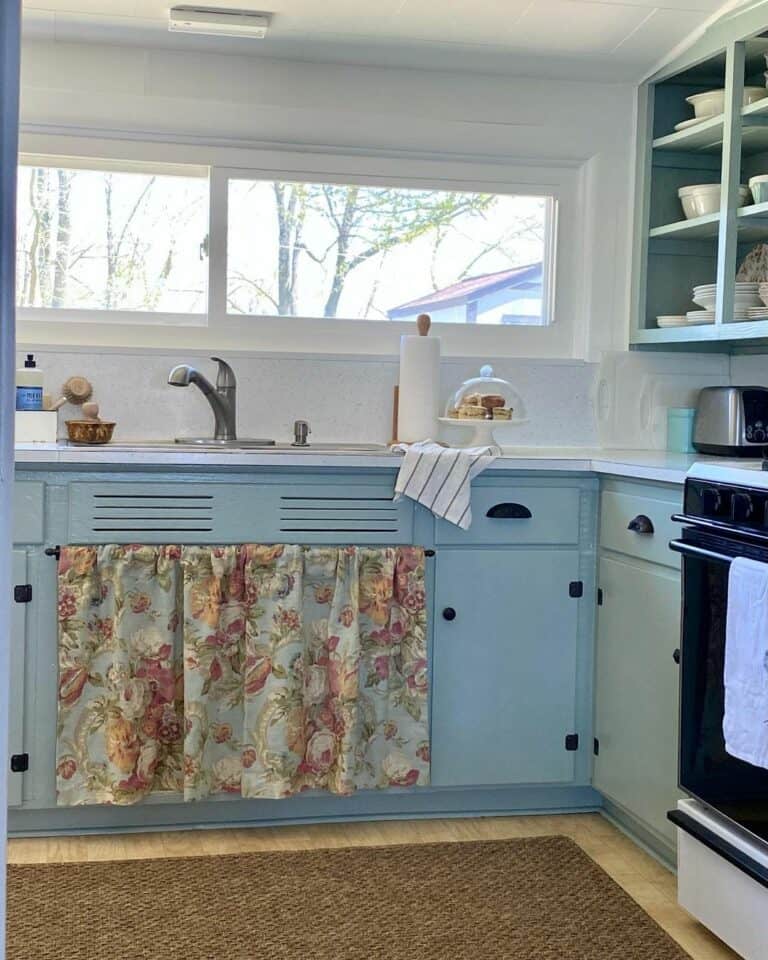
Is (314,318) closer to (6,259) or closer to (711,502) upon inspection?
(711,502)

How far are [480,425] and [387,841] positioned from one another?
1.11 metres

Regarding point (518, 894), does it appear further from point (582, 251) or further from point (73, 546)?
point (582, 251)

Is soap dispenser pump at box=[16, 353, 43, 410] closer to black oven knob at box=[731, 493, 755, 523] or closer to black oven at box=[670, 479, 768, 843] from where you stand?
black oven at box=[670, 479, 768, 843]

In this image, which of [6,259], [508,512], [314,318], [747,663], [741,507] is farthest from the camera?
Answer: [314,318]

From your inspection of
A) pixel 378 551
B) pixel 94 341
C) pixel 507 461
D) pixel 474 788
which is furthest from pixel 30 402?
pixel 474 788

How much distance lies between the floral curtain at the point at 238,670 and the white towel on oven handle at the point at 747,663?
36.0 inches

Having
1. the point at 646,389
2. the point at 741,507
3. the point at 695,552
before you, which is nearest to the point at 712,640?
the point at 695,552

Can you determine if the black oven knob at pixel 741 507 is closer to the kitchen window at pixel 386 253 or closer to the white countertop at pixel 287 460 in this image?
the white countertop at pixel 287 460

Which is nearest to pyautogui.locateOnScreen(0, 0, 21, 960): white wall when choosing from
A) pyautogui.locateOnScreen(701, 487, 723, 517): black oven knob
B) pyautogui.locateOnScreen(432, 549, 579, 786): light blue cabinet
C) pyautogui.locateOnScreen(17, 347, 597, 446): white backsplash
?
pyautogui.locateOnScreen(701, 487, 723, 517): black oven knob

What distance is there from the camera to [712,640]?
229cm

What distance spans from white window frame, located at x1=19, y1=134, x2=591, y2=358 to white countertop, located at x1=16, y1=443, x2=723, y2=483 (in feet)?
1.49

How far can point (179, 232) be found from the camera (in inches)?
133

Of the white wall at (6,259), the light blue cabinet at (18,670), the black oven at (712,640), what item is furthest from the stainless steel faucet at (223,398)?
the white wall at (6,259)

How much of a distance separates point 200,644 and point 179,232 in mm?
1280
